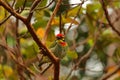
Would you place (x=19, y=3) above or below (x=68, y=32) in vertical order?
above

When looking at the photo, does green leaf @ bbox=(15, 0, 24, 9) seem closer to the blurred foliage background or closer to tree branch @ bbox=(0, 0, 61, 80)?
the blurred foliage background

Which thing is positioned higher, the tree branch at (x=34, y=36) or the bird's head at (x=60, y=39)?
the tree branch at (x=34, y=36)

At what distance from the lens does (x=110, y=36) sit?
7.53 ft

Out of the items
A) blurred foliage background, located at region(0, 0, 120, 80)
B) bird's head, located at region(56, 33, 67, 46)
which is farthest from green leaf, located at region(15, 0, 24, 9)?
bird's head, located at region(56, 33, 67, 46)

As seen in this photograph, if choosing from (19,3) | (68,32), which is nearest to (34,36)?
(19,3)

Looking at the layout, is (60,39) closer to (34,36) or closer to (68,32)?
(34,36)

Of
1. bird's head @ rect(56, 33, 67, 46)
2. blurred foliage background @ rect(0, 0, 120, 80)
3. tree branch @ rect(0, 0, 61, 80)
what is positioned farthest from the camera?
blurred foliage background @ rect(0, 0, 120, 80)

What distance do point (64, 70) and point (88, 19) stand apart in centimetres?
39

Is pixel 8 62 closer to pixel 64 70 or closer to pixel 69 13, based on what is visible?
pixel 64 70

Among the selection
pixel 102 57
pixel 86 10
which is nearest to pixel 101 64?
pixel 102 57

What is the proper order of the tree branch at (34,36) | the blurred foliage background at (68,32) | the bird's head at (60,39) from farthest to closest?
the blurred foliage background at (68,32)
the bird's head at (60,39)
the tree branch at (34,36)

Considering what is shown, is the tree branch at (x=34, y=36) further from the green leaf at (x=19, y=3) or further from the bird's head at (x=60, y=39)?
the green leaf at (x=19, y=3)

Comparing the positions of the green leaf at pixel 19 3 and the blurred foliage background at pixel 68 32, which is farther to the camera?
the blurred foliage background at pixel 68 32

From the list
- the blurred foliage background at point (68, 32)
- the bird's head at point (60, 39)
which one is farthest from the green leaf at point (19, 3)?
the bird's head at point (60, 39)
